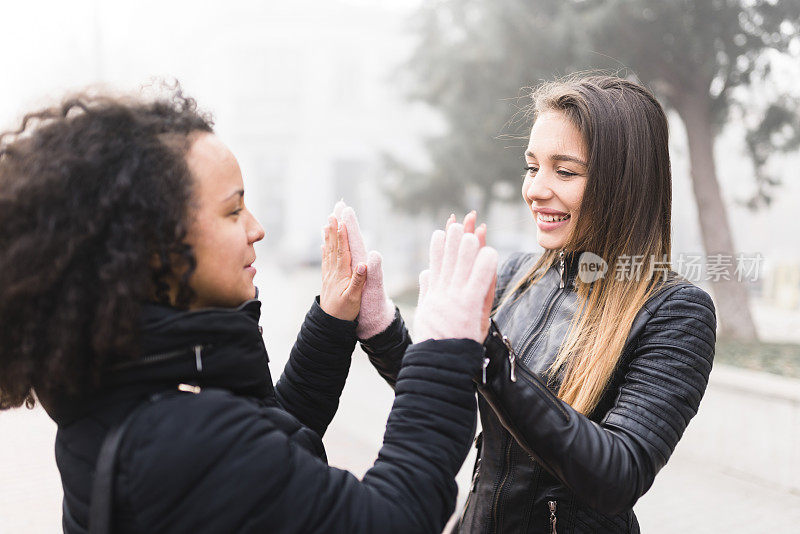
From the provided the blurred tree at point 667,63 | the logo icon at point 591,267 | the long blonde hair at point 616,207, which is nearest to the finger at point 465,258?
the long blonde hair at point 616,207

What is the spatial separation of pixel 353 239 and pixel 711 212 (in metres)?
7.27

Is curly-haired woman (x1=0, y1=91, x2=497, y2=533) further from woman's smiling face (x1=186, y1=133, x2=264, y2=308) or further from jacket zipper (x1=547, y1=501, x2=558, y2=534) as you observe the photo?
jacket zipper (x1=547, y1=501, x2=558, y2=534)

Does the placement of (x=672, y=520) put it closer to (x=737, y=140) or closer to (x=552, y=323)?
(x=552, y=323)

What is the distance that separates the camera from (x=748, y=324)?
7.48 meters

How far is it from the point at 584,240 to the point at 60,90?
1.29m

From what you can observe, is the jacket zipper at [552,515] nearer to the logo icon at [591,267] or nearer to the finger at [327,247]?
the logo icon at [591,267]

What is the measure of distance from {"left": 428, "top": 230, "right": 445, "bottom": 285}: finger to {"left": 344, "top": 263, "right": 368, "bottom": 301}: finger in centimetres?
32

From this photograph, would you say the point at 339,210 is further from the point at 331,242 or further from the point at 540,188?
the point at 540,188

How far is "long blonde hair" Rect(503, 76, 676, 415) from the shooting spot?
1.55m

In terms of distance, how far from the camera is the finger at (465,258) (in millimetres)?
1104

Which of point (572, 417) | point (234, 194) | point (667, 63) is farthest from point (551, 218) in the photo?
point (667, 63)

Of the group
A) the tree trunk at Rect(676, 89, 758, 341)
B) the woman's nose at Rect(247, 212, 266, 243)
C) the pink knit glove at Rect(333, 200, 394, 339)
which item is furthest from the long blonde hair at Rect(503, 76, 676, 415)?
the tree trunk at Rect(676, 89, 758, 341)

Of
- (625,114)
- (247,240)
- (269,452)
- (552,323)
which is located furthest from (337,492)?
(625,114)

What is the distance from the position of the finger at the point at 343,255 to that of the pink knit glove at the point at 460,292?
39cm
